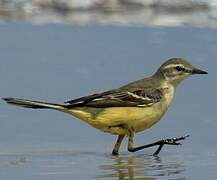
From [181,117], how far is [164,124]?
0.23m

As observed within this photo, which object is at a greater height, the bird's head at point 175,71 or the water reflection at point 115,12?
the bird's head at point 175,71

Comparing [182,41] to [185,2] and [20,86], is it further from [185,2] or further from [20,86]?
[185,2]

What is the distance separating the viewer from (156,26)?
15117mm

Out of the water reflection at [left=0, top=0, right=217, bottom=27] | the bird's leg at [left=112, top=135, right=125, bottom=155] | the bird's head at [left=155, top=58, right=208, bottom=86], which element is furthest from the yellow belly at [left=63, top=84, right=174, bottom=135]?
the water reflection at [left=0, top=0, right=217, bottom=27]

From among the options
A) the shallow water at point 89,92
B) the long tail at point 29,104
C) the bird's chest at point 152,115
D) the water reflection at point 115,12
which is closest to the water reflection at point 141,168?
the shallow water at point 89,92

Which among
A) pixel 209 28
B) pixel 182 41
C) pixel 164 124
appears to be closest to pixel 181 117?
pixel 164 124

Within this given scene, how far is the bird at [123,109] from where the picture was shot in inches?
352

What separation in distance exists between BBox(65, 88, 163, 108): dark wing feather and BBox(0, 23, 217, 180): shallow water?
0.37 metres

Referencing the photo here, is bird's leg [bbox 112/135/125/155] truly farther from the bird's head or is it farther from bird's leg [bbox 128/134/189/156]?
the bird's head

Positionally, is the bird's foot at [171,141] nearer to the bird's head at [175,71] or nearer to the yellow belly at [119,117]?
the yellow belly at [119,117]

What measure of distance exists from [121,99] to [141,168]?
1148 mm

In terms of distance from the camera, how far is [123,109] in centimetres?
906

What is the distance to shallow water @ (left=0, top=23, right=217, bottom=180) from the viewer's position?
26.6 ft

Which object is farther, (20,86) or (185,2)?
(185,2)
